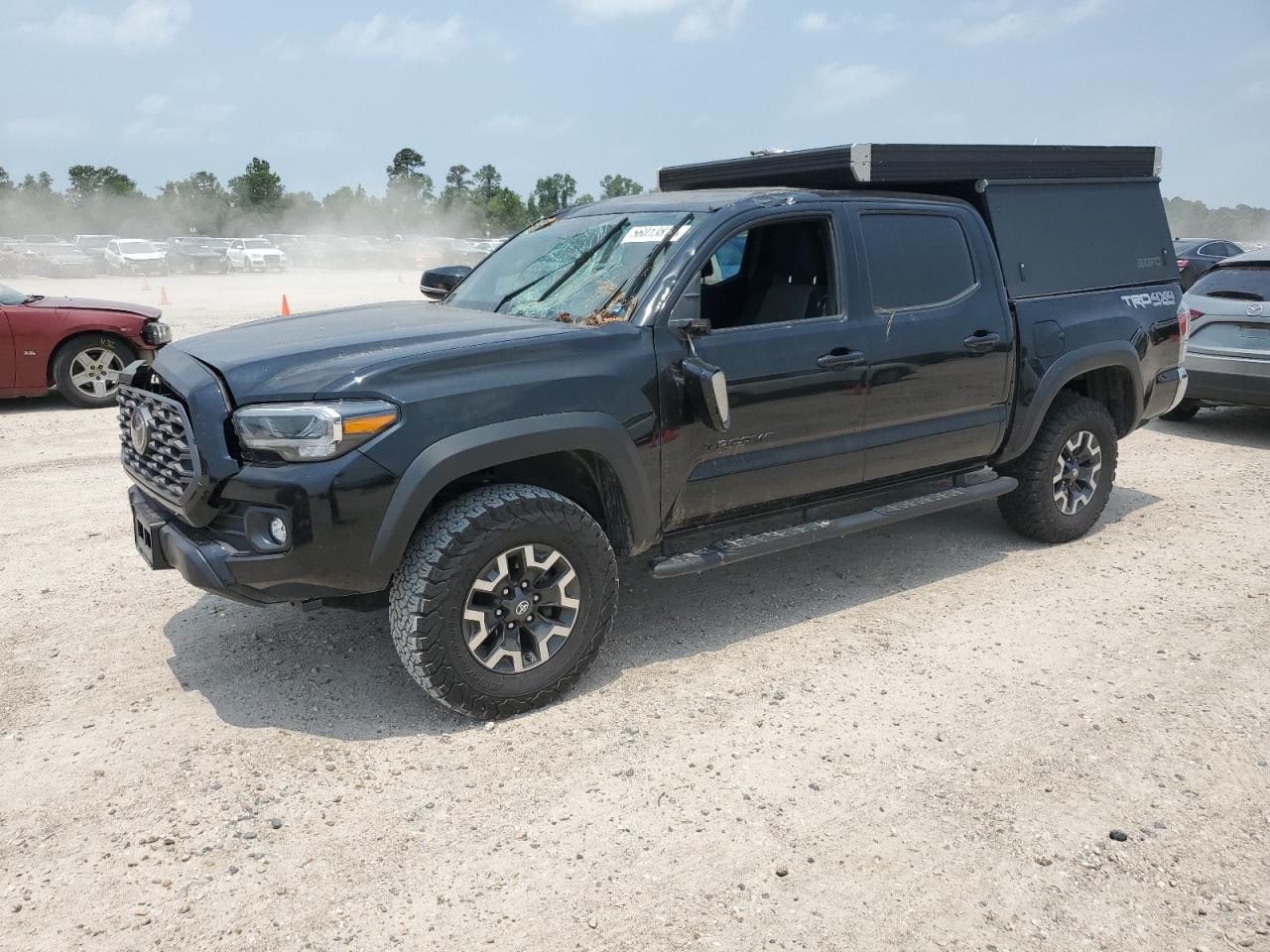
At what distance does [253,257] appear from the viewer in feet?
137

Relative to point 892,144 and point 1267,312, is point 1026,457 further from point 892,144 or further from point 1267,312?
point 1267,312

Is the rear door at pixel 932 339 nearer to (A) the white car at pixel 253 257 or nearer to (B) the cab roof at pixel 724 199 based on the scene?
(B) the cab roof at pixel 724 199

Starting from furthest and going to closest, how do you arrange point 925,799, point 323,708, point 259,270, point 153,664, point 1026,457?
point 259,270
point 1026,457
point 153,664
point 323,708
point 925,799

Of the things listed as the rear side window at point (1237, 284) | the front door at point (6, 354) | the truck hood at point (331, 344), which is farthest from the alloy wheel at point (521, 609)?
the front door at point (6, 354)

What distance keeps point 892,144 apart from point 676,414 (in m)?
1.91

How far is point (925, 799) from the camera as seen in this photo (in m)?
3.41

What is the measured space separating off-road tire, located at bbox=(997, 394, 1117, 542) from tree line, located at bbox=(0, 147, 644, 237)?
52.5 metres

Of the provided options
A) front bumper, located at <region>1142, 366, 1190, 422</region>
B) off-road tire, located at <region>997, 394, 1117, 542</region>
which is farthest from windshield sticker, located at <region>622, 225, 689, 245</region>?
front bumper, located at <region>1142, 366, 1190, 422</region>

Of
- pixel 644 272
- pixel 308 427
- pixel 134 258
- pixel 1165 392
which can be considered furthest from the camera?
pixel 134 258

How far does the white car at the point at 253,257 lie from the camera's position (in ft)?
137

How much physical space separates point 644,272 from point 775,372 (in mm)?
697

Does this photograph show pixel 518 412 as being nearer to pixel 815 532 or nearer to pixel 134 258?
pixel 815 532

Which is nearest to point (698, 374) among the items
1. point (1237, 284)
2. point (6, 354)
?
point (1237, 284)

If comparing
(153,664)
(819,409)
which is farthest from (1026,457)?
(153,664)
